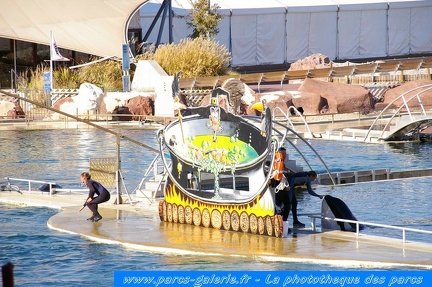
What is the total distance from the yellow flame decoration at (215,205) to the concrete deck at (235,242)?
46 cm

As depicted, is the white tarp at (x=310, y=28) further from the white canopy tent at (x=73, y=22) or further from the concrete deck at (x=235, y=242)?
the concrete deck at (x=235, y=242)

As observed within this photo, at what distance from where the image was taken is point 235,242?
80.7 ft

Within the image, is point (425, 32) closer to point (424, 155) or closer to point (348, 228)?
point (424, 155)

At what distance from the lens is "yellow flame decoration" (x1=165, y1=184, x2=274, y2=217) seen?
81.4ft

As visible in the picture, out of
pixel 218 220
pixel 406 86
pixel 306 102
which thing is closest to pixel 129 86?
pixel 306 102

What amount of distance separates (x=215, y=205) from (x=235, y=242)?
1.61 metres

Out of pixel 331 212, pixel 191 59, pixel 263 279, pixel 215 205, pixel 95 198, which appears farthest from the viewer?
pixel 191 59

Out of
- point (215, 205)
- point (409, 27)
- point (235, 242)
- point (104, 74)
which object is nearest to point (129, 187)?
point (215, 205)

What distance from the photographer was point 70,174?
38406 millimetres

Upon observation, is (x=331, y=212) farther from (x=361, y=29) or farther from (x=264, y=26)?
(x=361, y=29)

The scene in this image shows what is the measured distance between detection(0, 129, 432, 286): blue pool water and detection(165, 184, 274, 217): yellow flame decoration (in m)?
1.95

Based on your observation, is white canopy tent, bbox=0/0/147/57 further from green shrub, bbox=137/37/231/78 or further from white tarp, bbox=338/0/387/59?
white tarp, bbox=338/0/387/59

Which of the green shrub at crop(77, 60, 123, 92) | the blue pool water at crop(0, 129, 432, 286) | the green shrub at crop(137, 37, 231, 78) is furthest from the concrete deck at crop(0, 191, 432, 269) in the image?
the green shrub at crop(137, 37, 231, 78)

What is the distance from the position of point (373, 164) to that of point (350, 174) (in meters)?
4.51
